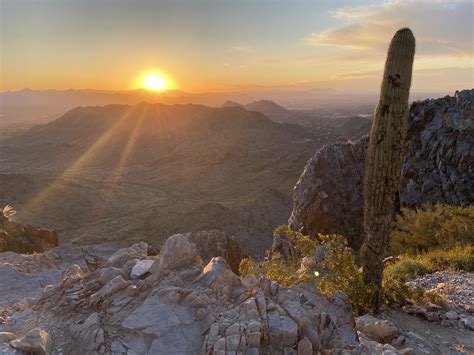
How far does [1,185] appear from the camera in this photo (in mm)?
36688

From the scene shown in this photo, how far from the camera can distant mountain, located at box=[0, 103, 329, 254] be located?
30.8 m

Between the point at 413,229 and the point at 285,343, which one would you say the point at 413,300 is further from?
the point at 413,229

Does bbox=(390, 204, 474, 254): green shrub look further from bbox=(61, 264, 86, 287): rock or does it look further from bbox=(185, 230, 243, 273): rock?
bbox=(61, 264, 86, 287): rock

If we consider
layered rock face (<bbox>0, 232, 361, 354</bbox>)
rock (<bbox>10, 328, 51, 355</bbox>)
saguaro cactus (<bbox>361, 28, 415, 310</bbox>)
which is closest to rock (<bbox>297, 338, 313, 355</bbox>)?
layered rock face (<bbox>0, 232, 361, 354</bbox>)

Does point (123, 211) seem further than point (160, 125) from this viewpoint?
No

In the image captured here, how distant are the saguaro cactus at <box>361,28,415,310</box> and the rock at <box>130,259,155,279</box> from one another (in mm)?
4425

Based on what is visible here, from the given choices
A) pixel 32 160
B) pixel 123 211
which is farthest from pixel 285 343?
pixel 32 160

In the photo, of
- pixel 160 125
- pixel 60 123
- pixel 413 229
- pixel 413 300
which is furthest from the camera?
pixel 60 123

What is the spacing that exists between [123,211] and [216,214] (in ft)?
33.7

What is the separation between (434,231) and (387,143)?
7941 millimetres

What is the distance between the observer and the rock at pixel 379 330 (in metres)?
6.35

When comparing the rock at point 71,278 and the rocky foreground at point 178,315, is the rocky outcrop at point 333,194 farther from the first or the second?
the rock at point 71,278

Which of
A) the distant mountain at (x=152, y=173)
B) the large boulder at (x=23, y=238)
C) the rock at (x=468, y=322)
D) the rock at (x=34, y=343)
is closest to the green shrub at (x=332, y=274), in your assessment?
the rock at (x=468, y=322)

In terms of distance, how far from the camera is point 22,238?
14234mm
